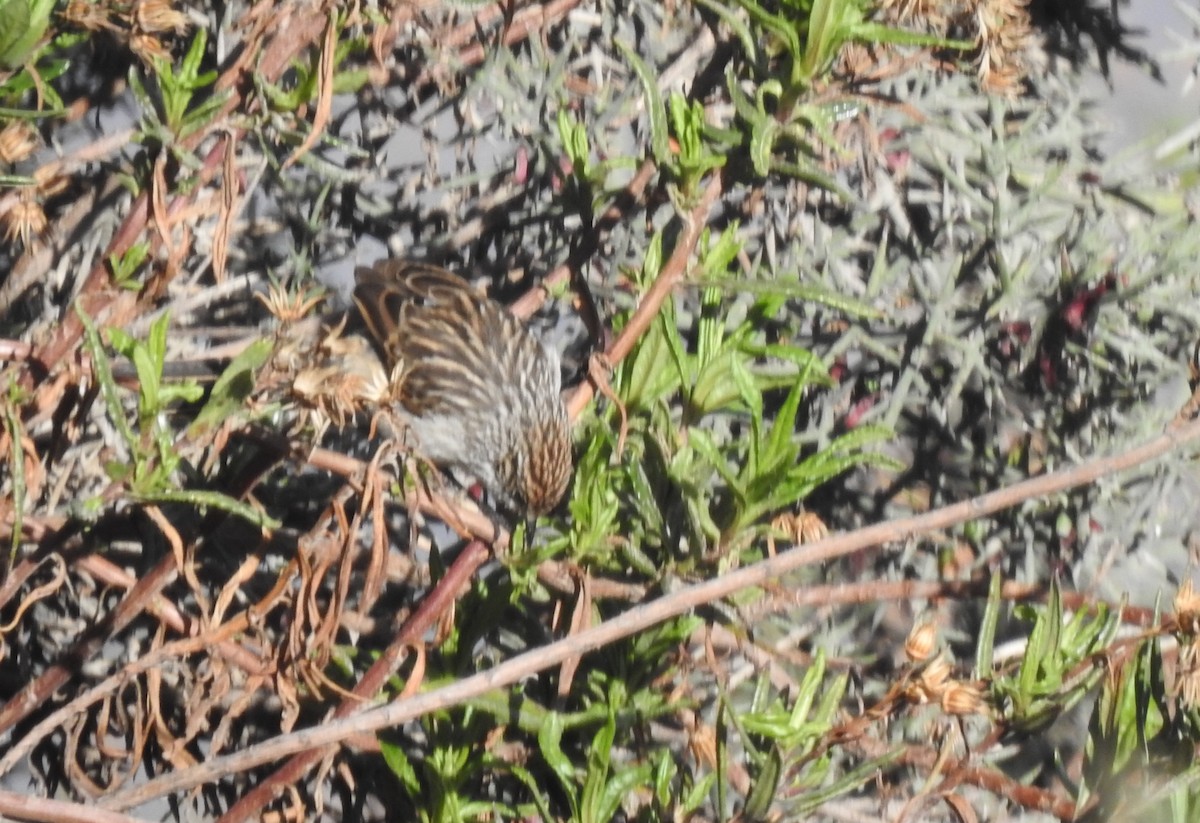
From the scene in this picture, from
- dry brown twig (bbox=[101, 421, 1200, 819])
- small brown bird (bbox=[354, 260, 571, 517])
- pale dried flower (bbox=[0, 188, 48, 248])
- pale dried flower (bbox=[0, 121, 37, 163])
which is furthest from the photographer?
small brown bird (bbox=[354, 260, 571, 517])

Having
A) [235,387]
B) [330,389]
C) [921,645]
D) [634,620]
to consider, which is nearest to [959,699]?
[921,645]

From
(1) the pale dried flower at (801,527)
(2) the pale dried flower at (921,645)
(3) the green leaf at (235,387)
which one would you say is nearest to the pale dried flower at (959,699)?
(2) the pale dried flower at (921,645)

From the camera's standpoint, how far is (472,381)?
2820mm

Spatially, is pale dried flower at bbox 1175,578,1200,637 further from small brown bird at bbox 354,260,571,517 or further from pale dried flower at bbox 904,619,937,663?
small brown bird at bbox 354,260,571,517

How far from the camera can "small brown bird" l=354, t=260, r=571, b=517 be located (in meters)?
2.23

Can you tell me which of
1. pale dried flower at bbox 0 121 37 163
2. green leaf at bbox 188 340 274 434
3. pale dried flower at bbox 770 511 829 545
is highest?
pale dried flower at bbox 0 121 37 163

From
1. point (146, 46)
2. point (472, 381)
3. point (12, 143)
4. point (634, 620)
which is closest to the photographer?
point (634, 620)

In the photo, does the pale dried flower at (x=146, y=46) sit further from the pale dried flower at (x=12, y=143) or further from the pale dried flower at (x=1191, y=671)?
the pale dried flower at (x=1191, y=671)

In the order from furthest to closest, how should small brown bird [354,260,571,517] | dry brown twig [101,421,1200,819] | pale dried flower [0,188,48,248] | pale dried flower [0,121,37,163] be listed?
small brown bird [354,260,571,517] → pale dried flower [0,188,48,248] → pale dried flower [0,121,37,163] → dry brown twig [101,421,1200,819]

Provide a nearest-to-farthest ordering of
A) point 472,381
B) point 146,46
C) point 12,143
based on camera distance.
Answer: point 12,143 → point 146,46 → point 472,381

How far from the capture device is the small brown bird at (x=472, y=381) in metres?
2.23

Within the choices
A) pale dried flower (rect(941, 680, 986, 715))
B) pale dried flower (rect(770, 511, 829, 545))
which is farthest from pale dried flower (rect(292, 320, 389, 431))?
pale dried flower (rect(941, 680, 986, 715))

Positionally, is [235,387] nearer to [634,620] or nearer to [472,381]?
[634,620]

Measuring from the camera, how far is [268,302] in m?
1.37
